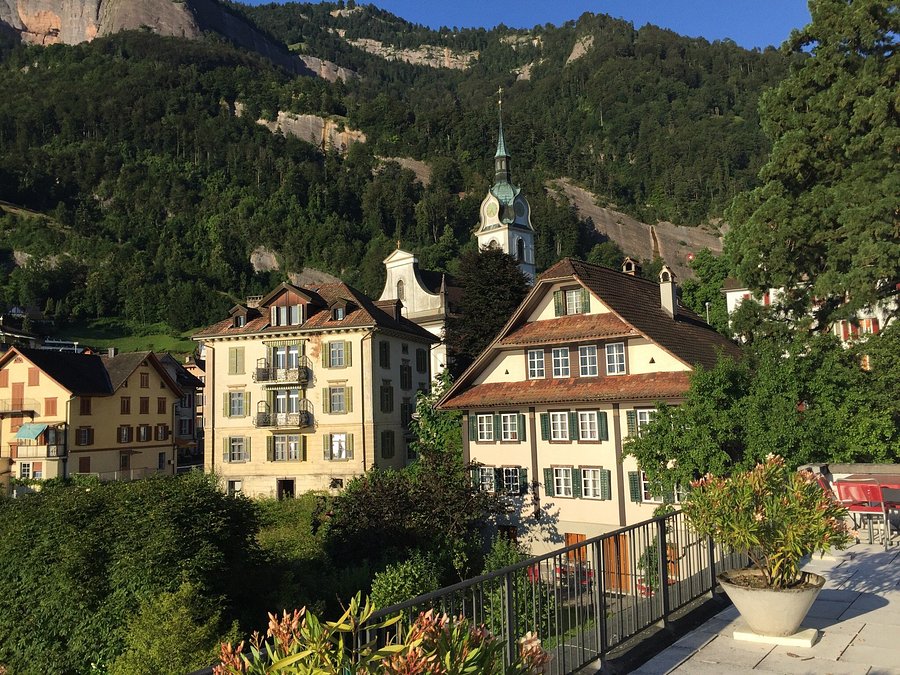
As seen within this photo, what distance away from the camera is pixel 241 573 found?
1825 cm

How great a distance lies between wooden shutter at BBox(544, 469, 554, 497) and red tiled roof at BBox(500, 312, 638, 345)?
5.45 m

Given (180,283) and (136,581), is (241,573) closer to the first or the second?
(136,581)

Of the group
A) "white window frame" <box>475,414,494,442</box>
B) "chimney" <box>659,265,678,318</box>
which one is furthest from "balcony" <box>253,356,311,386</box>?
"chimney" <box>659,265,678,318</box>

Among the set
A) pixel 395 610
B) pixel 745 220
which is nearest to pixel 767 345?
pixel 745 220

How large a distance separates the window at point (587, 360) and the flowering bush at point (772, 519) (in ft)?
73.5

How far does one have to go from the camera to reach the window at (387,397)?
43.2 m

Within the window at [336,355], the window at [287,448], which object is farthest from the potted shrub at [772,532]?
the window at [287,448]

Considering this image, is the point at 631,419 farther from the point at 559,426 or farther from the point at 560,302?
the point at 560,302

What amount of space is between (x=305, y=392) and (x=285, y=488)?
5.86 metres

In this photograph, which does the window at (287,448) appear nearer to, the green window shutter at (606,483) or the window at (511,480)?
the window at (511,480)

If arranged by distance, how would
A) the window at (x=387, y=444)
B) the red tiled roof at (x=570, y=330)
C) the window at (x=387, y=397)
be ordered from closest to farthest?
the red tiled roof at (x=570, y=330) → the window at (x=387, y=444) → the window at (x=387, y=397)

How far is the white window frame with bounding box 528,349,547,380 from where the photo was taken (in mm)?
31562

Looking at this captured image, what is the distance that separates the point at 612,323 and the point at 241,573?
685 inches

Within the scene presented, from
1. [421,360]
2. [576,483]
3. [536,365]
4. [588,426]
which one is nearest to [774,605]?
[588,426]
